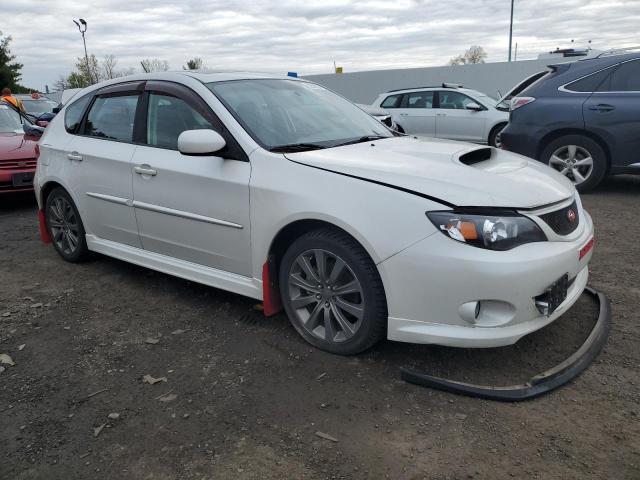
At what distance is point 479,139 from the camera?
1213cm

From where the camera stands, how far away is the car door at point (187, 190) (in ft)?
11.3

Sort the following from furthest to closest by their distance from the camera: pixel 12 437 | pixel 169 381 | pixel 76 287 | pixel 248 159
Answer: pixel 76 287
pixel 248 159
pixel 169 381
pixel 12 437

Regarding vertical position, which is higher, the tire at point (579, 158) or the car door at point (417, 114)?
the car door at point (417, 114)

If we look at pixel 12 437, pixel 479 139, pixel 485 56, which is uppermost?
pixel 485 56

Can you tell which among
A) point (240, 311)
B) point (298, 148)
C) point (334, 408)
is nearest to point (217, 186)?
point (298, 148)

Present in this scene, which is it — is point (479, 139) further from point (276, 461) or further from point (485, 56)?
point (485, 56)

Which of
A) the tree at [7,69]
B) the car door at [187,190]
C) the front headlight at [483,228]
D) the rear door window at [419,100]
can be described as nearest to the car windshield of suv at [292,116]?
the car door at [187,190]

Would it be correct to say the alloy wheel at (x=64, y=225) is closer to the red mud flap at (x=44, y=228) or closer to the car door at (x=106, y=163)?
the red mud flap at (x=44, y=228)

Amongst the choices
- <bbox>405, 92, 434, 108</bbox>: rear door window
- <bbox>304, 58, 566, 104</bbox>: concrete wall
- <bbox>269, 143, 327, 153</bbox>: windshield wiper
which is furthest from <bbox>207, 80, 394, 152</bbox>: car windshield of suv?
<bbox>304, 58, 566, 104</bbox>: concrete wall

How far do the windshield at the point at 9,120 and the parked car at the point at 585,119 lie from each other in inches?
294

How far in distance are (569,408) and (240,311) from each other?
7.21ft

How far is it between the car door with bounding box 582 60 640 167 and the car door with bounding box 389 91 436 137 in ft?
19.2

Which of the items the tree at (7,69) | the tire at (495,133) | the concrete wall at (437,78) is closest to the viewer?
the tire at (495,133)

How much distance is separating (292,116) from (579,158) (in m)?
4.73
